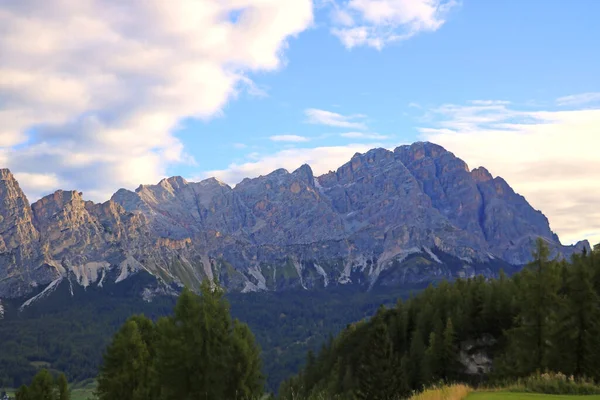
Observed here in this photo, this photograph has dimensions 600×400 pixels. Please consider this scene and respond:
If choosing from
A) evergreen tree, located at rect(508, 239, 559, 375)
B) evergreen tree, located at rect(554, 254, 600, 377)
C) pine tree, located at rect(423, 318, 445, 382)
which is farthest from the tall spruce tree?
evergreen tree, located at rect(554, 254, 600, 377)

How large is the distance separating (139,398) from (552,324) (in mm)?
39762

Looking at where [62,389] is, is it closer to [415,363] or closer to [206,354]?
[206,354]

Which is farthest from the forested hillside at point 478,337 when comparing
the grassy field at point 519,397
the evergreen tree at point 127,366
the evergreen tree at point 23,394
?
the evergreen tree at point 23,394

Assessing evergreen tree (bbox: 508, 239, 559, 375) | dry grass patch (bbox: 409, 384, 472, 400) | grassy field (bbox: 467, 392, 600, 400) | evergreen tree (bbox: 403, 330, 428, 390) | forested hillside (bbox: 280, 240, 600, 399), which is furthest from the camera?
evergreen tree (bbox: 403, 330, 428, 390)

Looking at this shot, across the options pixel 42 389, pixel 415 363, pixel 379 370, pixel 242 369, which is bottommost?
pixel 415 363

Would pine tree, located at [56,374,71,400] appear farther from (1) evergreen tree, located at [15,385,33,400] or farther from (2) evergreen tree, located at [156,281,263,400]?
(2) evergreen tree, located at [156,281,263,400]

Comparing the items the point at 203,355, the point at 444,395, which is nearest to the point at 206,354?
the point at 203,355

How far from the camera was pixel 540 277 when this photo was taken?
199 feet

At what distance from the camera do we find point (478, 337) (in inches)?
4092

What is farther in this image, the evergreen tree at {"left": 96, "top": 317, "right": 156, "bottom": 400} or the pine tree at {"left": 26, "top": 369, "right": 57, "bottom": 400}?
the pine tree at {"left": 26, "top": 369, "right": 57, "bottom": 400}

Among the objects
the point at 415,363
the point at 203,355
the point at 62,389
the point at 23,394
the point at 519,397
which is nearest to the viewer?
the point at 519,397

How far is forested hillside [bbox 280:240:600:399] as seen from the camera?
58.2m

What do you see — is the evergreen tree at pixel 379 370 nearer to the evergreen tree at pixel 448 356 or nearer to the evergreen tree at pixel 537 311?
the evergreen tree at pixel 537 311

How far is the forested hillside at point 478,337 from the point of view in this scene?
191 feet
